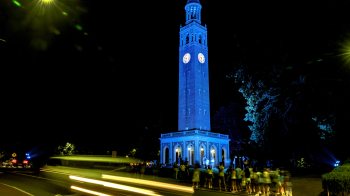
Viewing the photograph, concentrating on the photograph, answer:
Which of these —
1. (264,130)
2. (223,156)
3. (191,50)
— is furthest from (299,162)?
(191,50)

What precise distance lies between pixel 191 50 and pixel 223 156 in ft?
73.2

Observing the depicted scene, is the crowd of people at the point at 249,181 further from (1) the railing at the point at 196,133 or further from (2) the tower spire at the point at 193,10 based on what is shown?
(2) the tower spire at the point at 193,10

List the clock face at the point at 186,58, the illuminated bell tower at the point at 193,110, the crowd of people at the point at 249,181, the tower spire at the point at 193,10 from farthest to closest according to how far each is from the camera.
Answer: the tower spire at the point at 193,10 < the clock face at the point at 186,58 < the illuminated bell tower at the point at 193,110 < the crowd of people at the point at 249,181

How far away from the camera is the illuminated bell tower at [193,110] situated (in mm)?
60906

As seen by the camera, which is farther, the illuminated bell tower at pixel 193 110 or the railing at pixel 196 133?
the illuminated bell tower at pixel 193 110

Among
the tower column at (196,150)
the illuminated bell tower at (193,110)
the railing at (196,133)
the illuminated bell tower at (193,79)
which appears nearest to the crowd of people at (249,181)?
the tower column at (196,150)

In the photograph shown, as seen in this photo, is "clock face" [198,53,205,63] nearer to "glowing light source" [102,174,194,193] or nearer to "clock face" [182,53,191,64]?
"clock face" [182,53,191,64]

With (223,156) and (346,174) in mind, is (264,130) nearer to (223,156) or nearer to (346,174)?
(346,174)

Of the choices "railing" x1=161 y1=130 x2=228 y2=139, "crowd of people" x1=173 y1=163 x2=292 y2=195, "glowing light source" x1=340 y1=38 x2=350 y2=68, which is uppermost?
"glowing light source" x1=340 y1=38 x2=350 y2=68

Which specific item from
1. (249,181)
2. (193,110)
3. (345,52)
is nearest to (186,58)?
(193,110)

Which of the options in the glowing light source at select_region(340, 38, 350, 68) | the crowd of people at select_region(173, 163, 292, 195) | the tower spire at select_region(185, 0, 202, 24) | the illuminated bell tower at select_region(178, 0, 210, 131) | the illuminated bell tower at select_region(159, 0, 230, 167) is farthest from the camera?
the tower spire at select_region(185, 0, 202, 24)

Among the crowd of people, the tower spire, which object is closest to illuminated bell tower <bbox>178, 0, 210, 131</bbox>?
the tower spire

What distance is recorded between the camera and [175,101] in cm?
7969

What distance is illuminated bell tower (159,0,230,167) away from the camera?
6091 centimetres
